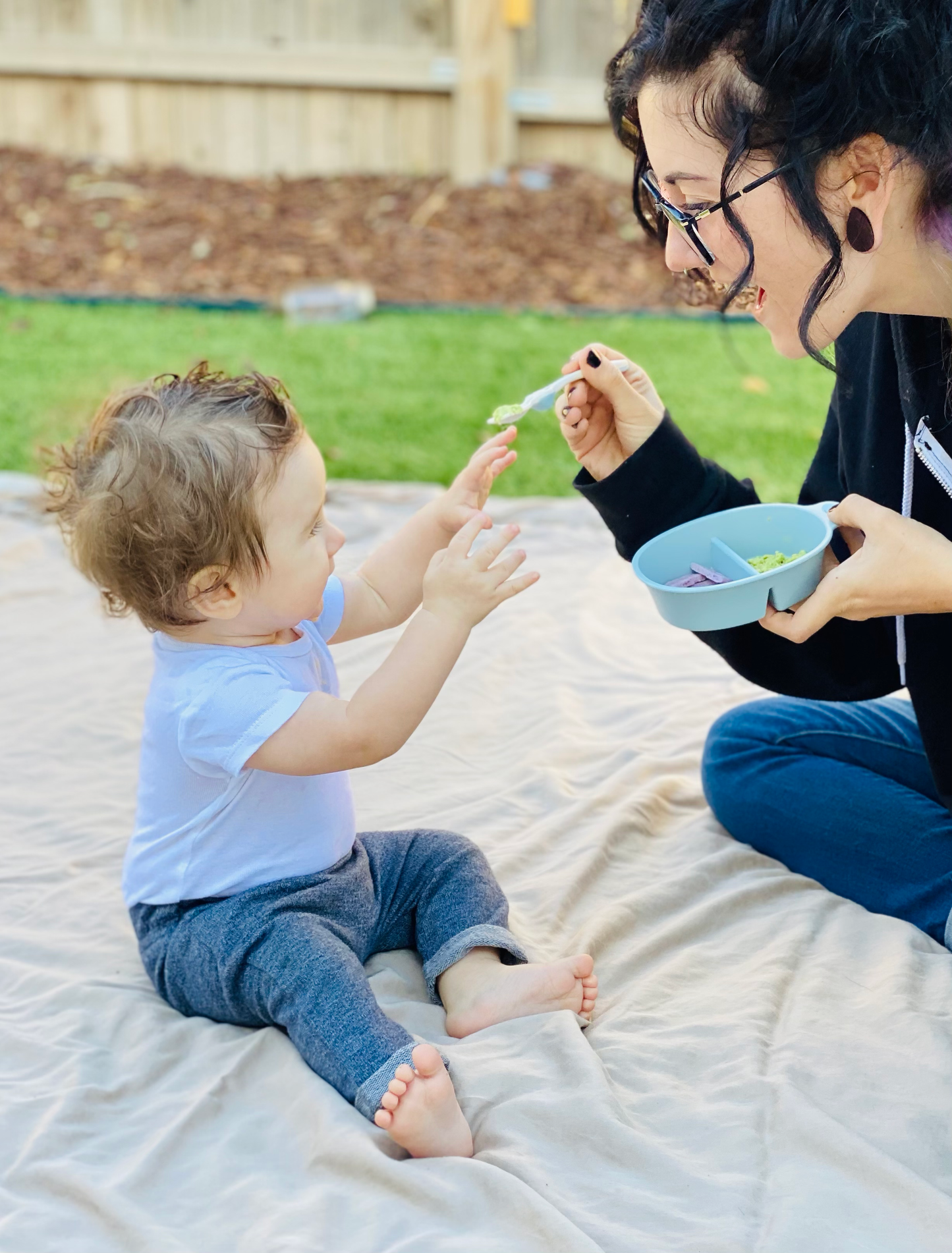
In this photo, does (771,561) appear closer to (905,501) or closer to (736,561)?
A: (736,561)

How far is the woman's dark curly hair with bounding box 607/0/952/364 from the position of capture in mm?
1185

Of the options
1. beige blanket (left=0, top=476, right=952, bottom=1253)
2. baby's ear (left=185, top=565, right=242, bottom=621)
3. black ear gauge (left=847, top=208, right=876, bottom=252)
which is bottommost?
beige blanket (left=0, top=476, right=952, bottom=1253)

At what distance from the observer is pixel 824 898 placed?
68.1 inches

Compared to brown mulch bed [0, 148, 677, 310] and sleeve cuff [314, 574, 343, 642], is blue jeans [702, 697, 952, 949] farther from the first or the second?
brown mulch bed [0, 148, 677, 310]

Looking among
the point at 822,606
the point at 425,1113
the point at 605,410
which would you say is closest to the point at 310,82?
the point at 605,410

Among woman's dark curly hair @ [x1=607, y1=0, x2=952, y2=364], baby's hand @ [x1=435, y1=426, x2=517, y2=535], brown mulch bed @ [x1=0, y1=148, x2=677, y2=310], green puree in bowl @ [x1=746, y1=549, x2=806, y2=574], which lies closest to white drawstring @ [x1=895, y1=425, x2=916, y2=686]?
green puree in bowl @ [x1=746, y1=549, x2=806, y2=574]

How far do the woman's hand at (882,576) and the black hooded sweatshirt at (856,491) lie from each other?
0.22 m

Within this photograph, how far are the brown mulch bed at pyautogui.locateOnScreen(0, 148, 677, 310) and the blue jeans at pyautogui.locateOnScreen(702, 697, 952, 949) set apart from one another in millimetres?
3903

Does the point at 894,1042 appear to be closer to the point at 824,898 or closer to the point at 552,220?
the point at 824,898

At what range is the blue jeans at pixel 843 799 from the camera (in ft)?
5.58

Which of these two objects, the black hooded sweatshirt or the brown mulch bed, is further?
the brown mulch bed

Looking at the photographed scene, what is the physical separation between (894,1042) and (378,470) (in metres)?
2.60

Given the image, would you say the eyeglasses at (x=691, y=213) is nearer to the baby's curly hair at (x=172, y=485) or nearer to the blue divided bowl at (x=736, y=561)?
the blue divided bowl at (x=736, y=561)

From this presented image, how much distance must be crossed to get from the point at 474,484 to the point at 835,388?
1.75ft
